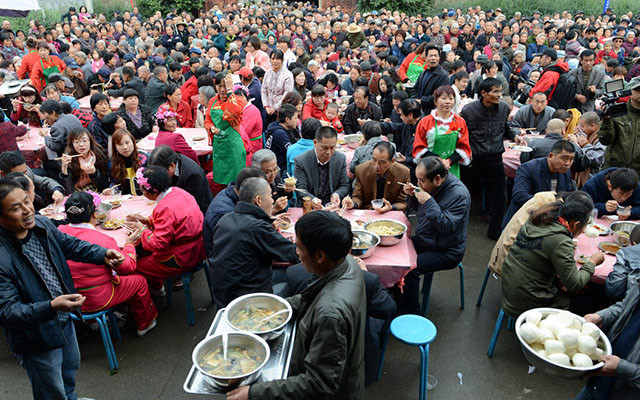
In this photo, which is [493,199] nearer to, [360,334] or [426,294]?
[426,294]

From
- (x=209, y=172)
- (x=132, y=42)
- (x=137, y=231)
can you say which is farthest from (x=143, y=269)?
(x=132, y=42)

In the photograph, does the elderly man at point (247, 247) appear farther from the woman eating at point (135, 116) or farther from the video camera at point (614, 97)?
the video camera at point (614, 97)

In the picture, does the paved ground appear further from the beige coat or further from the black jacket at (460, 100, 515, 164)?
the black jacket at (460, 100, 515, 164)

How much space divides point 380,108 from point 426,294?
4.27 m

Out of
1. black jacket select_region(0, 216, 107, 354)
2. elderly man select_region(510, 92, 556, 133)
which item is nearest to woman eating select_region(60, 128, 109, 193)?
black jacket select_region(0, 216, 107, 354)

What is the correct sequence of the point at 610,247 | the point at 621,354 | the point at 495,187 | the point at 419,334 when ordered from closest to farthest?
the point at 621,354 → the point at 419,334 → the point at 610,247 → the point at 495,187

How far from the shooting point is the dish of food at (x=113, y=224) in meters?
4.51

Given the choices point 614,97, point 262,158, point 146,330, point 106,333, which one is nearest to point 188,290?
point 146,330

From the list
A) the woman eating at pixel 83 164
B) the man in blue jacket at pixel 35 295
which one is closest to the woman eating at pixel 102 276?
the man in blue jacket at pixel 35 295

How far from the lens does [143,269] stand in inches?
176

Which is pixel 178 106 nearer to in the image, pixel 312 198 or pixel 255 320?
pixel 312 198

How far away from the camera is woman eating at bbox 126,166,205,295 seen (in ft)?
13.9

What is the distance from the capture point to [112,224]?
457 cm

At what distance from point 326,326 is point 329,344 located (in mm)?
85
